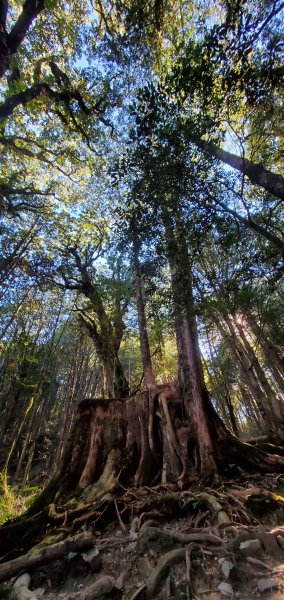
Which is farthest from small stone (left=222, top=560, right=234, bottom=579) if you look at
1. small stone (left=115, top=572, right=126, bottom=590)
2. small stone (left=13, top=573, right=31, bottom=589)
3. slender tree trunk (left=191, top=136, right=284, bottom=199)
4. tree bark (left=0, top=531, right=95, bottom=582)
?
slender tree trunk (left=191, top=136, right=284, bottom=199)

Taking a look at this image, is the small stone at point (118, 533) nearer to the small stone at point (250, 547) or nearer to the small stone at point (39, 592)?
the small stone at point (39, 592)

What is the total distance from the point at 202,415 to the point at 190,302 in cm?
264

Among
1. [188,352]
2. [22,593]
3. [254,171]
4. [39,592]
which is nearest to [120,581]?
[39,592]

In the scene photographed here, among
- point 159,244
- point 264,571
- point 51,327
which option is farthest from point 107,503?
point 51,327

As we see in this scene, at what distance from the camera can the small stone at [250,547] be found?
2.25m

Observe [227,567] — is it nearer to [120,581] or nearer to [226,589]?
[226,589]

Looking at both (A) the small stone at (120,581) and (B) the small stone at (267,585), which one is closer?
(B) the small stone at (267,585)

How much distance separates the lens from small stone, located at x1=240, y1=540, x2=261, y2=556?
7.37 feet

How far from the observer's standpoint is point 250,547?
2.27m

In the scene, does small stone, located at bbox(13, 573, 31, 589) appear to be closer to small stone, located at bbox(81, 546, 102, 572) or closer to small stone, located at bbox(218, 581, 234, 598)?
small stone, located at bbox(81, 546, 102, 572)

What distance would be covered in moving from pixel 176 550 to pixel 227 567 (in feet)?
1.60

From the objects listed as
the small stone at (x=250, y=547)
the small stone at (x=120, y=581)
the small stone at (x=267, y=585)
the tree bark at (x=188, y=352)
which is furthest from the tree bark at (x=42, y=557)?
the tree bark at (x=188, y=352)

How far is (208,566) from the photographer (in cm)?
224

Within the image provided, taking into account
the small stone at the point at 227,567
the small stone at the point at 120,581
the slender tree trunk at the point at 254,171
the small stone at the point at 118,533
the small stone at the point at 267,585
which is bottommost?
the small stone at the point at 267,585
